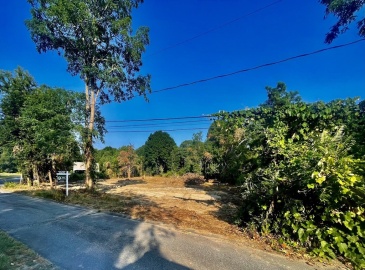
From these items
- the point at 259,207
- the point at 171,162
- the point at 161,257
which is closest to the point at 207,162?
the point at 171,162

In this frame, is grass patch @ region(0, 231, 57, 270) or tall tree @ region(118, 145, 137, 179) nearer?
grass patch @ region(0, 231, 57, 270)

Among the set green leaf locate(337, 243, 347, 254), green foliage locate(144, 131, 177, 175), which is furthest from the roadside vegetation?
green foliage locate(144, 131, 177, 175)

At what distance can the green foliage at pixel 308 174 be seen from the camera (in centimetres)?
317

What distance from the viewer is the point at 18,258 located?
323 centimetres

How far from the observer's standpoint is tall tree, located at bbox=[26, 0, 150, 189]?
960 centimetres

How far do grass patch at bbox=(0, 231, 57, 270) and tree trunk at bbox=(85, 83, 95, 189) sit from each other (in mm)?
6953

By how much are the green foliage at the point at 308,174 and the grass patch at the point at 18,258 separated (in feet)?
12.4

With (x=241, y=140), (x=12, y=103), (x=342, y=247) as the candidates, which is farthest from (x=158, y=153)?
(x=342, y=247)

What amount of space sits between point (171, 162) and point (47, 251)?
26056 mm

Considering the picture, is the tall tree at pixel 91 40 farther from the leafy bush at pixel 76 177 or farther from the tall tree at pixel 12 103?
the leafy bush at pixel 76 177

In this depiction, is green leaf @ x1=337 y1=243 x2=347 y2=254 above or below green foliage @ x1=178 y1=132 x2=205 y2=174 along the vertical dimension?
below

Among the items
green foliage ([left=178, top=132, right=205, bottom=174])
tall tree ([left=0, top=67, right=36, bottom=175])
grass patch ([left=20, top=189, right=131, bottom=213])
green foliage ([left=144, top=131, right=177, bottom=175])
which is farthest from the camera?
green foliage ([left=144, top=131, right=177, bottom=175])

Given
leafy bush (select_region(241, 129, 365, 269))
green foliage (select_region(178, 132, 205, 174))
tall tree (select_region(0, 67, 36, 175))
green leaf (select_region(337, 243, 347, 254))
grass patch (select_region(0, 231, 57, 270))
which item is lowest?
green leaf (select_region(337, 243, 347, 254))

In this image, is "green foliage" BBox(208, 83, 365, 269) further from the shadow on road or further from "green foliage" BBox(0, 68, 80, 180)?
"green foliage" BBox(0, 68, 80, 180)
